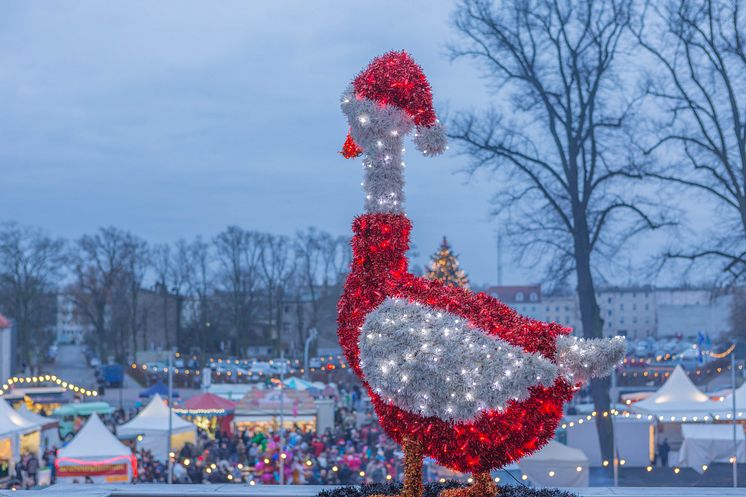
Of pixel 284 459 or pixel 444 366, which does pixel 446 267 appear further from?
pixel 444 366

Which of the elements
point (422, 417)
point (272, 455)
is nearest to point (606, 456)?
point (272, 455)

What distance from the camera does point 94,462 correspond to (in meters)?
15.9

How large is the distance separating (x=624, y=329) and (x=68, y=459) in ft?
301

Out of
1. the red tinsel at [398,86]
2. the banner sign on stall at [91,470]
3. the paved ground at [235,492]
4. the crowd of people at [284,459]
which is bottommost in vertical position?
the crowd of people at [284,459]

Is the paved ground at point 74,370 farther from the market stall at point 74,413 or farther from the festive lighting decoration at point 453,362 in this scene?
the festive lighting decoration at point 453,362

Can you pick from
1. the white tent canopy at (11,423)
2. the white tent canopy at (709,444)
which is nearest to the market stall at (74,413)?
the white tent canopy at (11,423)

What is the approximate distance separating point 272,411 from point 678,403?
1017 centimetres

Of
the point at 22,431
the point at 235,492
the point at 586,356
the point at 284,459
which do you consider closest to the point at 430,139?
the point at 586,356

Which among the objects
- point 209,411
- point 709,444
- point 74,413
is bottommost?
point 74,413

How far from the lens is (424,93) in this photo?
21.9ft

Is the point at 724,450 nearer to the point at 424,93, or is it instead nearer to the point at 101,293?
the point at 424,93

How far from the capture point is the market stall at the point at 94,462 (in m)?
15.9

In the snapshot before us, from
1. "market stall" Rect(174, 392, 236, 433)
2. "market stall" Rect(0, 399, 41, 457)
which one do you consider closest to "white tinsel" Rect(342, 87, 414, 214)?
"market stall" Rect(0, 399, 41, 457)

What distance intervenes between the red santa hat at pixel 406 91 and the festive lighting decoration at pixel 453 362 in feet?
2.62
